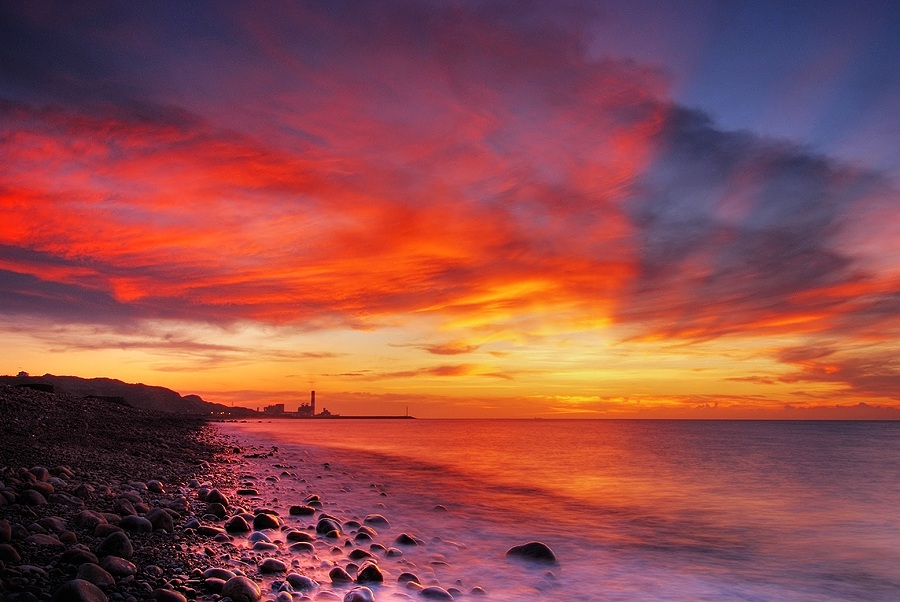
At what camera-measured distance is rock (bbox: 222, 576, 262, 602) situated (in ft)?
19.8

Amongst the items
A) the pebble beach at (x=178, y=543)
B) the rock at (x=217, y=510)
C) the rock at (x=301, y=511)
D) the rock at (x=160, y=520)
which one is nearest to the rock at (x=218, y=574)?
the pebble beach at (x=178, y=543)

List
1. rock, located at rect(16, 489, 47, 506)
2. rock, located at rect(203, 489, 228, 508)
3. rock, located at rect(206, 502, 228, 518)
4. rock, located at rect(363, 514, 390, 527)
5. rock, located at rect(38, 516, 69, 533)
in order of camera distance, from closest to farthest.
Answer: rock, located at rect(38, 516, 69, 533) < rock, located at rect(16, 489, 47, 506) < rock, located at rect(206, 502, 228, 518) < rock, located at rect(203, 489, 228, 508) < rock, located at rect(363, 514, 390, 527)

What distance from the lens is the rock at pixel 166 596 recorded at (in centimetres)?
537

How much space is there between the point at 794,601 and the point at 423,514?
9054 mm

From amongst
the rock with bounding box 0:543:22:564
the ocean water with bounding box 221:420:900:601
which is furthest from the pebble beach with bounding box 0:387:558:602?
the ocean water with bounding box 221:420:900:601

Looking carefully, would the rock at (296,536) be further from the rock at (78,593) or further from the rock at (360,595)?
the rock at (78,593)

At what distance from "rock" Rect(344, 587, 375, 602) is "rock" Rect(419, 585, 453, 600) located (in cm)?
98

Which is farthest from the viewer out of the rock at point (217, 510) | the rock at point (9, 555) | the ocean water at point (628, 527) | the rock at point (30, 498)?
the rock at point (217, 510)

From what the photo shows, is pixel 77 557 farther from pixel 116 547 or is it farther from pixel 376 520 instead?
pixel 376 520

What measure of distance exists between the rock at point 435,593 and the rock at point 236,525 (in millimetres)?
3962

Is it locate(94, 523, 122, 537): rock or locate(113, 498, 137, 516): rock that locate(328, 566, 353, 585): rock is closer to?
locate(94, 523, 122, 537): rock

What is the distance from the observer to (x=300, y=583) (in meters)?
7.09

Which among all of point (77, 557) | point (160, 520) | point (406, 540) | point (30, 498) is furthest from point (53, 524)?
point (406, 540)

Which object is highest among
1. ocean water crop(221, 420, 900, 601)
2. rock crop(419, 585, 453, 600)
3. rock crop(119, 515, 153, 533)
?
rock crop(119, 515, 153, 533)
